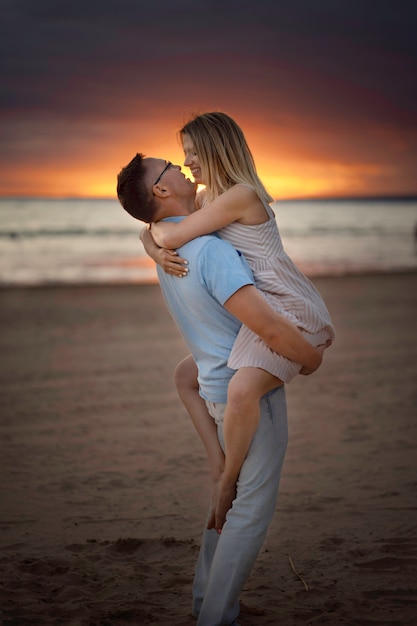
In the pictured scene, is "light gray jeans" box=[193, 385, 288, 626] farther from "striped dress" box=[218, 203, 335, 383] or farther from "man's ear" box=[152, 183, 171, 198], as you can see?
"man's ear" box=[152, 183, 171, 198]

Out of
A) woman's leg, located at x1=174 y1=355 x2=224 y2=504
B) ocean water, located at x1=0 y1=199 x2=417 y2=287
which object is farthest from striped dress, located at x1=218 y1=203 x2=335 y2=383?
ocean water, located at x1=0 y1=199 x2=417 y2=287

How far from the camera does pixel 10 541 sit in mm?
4793

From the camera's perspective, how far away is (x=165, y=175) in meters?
3.02

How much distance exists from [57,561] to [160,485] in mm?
1469

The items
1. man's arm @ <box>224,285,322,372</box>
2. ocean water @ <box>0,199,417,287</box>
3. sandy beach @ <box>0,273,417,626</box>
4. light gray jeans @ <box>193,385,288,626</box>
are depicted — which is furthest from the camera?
ocean water @ <box>0,199,417,287</box>

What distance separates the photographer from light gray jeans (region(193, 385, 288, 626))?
10.0 feet

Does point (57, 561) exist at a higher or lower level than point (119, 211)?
higher

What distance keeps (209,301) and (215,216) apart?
33cm

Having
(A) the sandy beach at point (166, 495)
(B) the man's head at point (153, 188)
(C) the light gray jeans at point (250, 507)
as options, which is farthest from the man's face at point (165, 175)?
(A) the sandy beach at point (166, 495)

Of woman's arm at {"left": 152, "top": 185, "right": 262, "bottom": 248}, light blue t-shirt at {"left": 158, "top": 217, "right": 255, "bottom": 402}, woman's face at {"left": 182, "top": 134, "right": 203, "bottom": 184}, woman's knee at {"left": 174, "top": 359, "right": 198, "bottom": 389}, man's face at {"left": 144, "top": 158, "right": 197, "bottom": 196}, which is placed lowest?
woman's knee at {"left": 174, "top": 359, "right": 198, "bottom": 389}

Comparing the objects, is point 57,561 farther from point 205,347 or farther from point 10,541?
point 205,347

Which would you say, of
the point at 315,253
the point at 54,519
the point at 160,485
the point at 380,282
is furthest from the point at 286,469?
the point at 315,253

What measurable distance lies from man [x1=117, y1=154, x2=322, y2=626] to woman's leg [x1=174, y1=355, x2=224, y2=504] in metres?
0.15

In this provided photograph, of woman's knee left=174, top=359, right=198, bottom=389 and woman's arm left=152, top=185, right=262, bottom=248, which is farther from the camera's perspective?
woman's knee left=174, top=359, right=198, bottom=389
